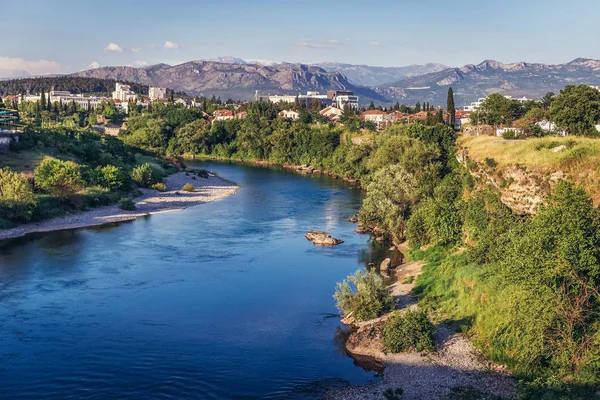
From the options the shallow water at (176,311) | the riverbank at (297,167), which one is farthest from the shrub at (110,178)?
the riverbank at (297,167)

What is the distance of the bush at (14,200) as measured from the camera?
37219 mm

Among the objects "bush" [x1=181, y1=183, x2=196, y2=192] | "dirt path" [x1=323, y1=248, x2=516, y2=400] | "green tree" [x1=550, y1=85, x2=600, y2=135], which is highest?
"green tree" [x1=550, y1=85, x2=600, y2=135]

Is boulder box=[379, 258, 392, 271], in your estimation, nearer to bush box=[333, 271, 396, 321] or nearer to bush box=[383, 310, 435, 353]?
bush box=[333, 271, 396, 321]

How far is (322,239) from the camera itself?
35938mm

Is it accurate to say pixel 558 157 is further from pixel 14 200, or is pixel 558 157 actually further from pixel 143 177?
pixel 143 177

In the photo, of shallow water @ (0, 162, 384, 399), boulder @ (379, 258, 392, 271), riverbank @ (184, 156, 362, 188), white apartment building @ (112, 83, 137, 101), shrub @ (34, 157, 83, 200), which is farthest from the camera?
white apartment building @ (112, 83, 137, 101)

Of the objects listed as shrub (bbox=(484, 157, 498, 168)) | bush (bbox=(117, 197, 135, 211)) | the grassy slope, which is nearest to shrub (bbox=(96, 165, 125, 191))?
bush (bbox=(117, 197, 135, 211))

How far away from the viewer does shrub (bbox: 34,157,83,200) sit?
138ft

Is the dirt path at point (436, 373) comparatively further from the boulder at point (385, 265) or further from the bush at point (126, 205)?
the bush at point (126, 205)

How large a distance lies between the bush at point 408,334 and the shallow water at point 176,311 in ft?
5.59

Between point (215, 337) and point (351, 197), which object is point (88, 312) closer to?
point (215, 337)

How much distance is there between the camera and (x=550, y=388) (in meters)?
16.7

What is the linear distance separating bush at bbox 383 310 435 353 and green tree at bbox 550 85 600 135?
2271 centimetres

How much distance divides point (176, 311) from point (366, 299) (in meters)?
8.01
